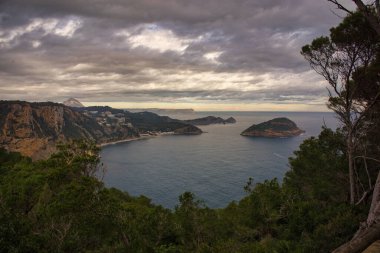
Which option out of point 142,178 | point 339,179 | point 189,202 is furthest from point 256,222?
point 142,178

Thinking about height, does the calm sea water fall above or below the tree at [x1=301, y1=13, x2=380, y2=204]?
below

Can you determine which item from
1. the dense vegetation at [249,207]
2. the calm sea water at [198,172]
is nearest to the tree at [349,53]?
the dense vegetation at [249,207]

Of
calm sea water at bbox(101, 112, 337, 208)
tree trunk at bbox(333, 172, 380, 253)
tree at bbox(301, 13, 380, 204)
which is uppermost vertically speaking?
tree at bbox(301, 13, 380, 204)

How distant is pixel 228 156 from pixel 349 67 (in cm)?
13002

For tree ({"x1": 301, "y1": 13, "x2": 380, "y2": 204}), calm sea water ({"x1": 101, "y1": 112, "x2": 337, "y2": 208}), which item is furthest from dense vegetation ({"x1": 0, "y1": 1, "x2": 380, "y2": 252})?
calm sea water ({"x1": 101, "y1": 112, "x2": 337, "y2": 208})

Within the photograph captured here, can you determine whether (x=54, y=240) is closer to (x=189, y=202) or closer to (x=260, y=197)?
(x=189, y=202)

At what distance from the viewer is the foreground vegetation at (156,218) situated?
54.4ft

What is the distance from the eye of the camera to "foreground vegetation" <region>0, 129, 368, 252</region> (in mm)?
16589

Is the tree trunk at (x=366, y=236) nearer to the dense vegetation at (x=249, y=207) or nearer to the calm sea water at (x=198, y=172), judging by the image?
the dense vegetation at (x=249, y=207)

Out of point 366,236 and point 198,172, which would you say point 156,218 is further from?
point 198,172

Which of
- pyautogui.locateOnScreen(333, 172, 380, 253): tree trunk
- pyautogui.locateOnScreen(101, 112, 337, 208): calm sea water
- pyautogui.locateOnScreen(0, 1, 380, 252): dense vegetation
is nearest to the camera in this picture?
pyautogui.locateOnScreen(333, 172, 380, 253): tree trunk

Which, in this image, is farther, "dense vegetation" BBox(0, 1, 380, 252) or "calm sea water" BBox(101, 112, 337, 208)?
"calm sea water" BBox(101, 112, 337, 208)

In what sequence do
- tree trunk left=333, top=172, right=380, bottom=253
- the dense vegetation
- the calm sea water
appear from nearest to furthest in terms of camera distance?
tree trunk left=333, top=172, right=380, bottom=253 < the dense vegetation < the calm sea water

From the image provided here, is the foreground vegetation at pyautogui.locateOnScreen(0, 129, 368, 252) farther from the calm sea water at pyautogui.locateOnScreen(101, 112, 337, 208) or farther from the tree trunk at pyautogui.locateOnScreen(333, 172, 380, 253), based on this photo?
the calm sea water at pyautogui.locateOnScreen(101, 112, 337, 208)
